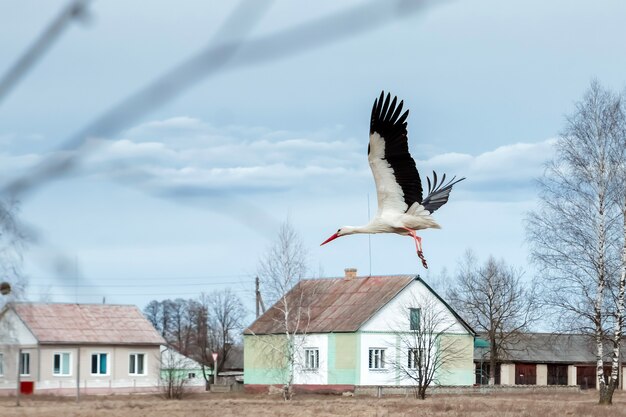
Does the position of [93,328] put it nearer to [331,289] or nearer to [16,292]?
[331,289]

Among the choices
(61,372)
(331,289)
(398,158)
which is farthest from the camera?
(331,289)

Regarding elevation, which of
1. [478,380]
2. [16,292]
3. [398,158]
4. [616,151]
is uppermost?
[616,151]

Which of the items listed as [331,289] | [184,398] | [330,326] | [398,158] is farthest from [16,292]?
Result: [331,289]

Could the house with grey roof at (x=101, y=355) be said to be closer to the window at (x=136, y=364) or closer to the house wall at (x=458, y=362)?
the window at (x=136, y=364)

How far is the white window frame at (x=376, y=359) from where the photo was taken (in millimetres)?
49562

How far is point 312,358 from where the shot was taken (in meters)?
51.2

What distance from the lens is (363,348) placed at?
49.4m

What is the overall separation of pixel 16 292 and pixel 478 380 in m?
74.6

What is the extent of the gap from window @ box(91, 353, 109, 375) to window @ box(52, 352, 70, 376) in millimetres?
1486

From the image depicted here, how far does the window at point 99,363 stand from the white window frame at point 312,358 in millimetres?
8770

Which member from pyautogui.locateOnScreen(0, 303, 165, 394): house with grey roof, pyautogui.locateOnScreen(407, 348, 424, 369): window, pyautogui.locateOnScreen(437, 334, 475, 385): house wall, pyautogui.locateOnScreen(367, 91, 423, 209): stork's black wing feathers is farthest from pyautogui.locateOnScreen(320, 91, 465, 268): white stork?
pyautogui.locateOnScreen(437, 334, 475, 385): house wall

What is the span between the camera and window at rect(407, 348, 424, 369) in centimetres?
4589

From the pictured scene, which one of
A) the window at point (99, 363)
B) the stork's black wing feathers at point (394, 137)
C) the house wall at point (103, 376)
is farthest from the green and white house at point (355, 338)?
the stork's black wing feathers at point (394, 137)

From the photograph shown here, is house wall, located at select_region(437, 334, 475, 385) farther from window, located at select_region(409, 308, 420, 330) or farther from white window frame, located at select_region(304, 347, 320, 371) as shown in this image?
white window frame, located at select_region(304, 347, 320, 371)
